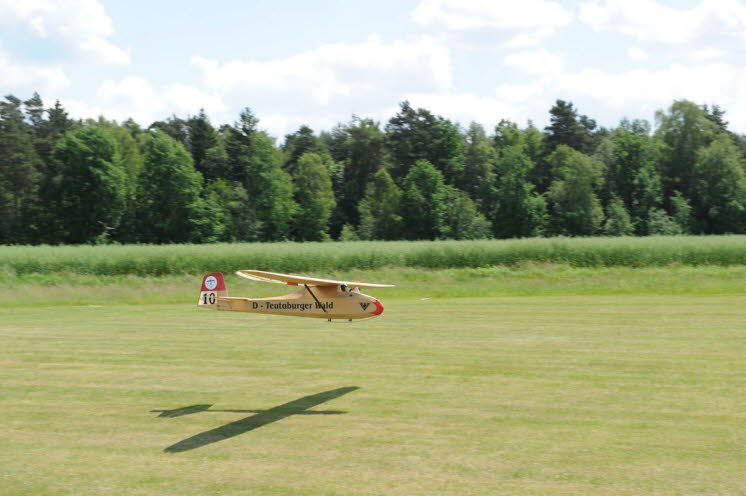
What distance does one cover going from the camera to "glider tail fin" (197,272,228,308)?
49.0 ft

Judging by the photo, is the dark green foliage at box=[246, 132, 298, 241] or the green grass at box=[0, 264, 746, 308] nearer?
the green grass at box=[0, 264, 746, 308]

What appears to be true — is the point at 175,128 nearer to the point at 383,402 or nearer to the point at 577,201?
the point at 577,201

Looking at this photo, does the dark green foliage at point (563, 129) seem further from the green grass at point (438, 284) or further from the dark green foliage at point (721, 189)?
the green grass at point (438, 284)

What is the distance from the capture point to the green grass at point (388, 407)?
980 cm

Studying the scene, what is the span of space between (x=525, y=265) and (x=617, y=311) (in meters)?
17.0

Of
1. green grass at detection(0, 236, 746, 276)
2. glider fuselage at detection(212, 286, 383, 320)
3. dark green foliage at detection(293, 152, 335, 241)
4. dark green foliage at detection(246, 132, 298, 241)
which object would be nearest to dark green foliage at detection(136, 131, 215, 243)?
dark green foliage at detection(246, 132, 298, 241)

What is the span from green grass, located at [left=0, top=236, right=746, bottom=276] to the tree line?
37158 mm

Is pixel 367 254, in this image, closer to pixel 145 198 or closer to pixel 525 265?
pixel 525 265

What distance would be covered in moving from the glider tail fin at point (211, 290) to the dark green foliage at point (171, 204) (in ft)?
220

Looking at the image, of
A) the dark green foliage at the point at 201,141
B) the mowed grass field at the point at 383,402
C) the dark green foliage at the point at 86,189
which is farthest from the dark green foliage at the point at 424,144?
the mowed grass field at the point at 383,402

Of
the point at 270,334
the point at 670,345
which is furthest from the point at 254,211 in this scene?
the point at 670,345

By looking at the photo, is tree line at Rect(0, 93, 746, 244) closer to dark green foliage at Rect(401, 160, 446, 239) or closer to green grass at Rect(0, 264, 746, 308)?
dark green foliage at Rect(401, 160, 446, 239)

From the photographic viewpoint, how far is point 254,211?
86.7 m

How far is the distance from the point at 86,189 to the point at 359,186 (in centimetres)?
3817
